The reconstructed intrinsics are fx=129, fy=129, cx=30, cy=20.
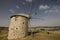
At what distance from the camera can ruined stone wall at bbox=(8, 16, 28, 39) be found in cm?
2342

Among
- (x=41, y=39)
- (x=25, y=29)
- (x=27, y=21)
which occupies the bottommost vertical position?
(x=41, y=39)

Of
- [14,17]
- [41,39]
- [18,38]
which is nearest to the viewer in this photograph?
[41,39]

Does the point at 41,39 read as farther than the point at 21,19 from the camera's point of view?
No

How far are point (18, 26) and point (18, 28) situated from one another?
0.38 metres

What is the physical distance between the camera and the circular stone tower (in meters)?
23.4

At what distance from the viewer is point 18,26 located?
77.6ft

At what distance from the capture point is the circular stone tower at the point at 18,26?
23.4m

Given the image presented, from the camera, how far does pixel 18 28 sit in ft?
77.2

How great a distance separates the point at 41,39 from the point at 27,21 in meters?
5.31

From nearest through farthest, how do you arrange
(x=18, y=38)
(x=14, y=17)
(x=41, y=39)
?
(x=41, y=39)
(x=18, y=38)
(x=14, y=17)

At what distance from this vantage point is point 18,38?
2314 centimetres

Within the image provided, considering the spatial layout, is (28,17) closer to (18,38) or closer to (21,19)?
(21,19)

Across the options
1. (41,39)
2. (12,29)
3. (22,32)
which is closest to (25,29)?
(22,32)

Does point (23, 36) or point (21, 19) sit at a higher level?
point (21, 19)
